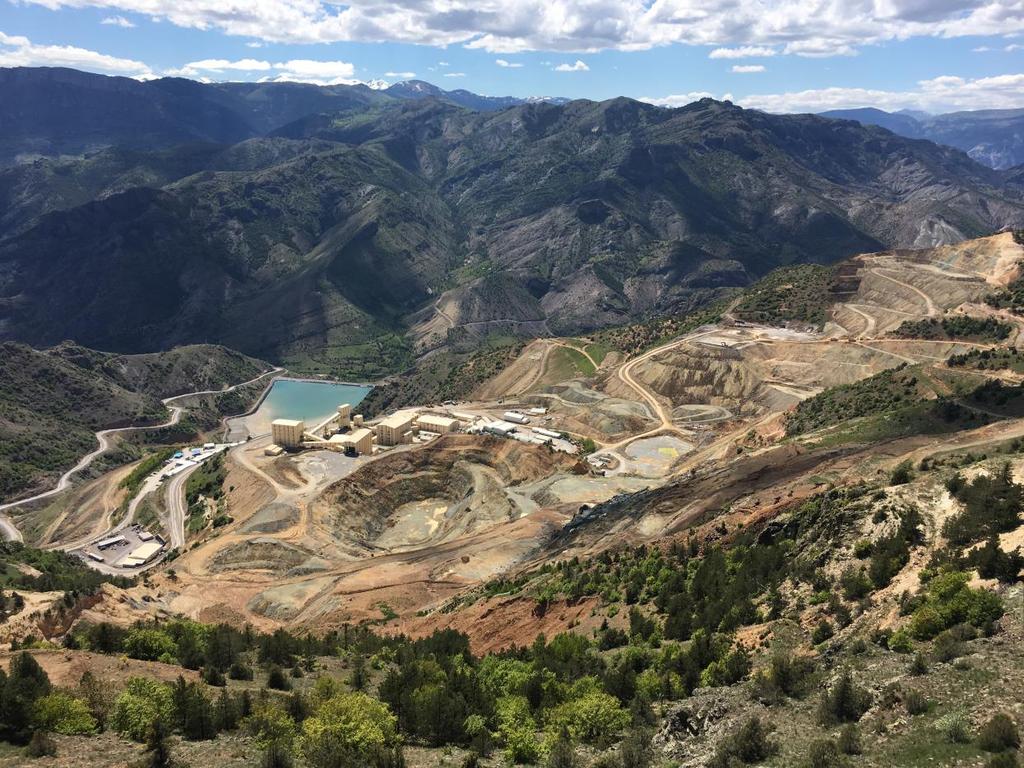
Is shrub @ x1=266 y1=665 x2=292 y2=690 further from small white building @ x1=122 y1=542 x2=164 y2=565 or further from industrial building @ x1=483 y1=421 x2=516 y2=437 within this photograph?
industrial building @ x1=483 y1=421 x2=516 y2=437

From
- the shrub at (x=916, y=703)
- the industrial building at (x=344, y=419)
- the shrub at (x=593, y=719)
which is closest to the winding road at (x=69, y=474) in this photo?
the industrial building at (x=344, y=419)

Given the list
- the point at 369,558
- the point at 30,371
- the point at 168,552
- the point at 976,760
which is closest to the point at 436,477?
the point at 369,558

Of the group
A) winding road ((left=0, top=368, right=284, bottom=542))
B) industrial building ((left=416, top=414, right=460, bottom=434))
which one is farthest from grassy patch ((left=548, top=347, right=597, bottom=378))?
winding road ((left=0, top=368, right=284, bottom=542))

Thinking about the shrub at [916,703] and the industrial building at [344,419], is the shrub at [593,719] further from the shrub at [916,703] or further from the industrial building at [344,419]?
the industrial building at [344,419]

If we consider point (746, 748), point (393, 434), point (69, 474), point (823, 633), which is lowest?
point (69, 474)

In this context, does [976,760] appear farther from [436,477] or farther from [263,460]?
[263,460]

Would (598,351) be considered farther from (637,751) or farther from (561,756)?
(637,751)

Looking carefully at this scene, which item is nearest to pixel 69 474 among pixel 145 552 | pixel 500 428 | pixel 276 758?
pixel 145 552
